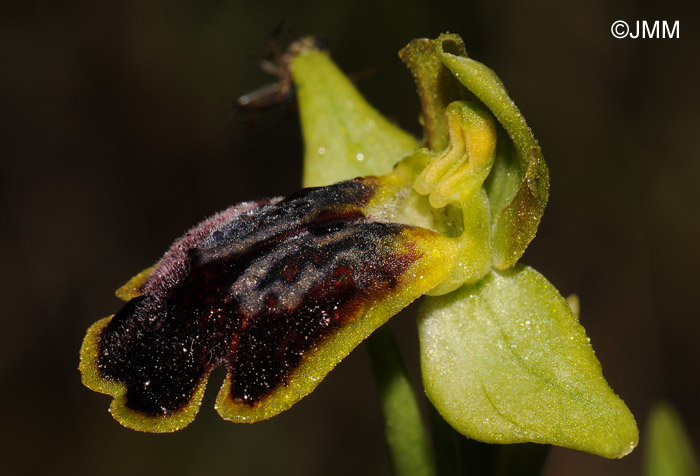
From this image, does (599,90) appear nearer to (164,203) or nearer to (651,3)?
(651,3)

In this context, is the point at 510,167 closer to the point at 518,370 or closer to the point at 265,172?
the point at 518,370

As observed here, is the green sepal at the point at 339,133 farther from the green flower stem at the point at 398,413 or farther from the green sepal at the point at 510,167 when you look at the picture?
the green flower stem at the point at 398,413

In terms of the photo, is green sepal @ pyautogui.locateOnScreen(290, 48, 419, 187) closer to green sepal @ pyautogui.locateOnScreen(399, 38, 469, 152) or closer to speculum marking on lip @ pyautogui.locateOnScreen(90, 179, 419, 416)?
green sepal @ pyautogui.locateOnScreen(399, 38, 469, 152)

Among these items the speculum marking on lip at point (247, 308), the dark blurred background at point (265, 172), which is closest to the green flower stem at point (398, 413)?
the speculum marking on lip at point (247, 308)

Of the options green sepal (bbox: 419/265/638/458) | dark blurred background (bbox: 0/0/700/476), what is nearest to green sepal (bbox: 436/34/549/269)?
green sepal (bbox: 419/265/638/458)

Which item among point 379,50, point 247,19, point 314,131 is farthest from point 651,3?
point 314,131

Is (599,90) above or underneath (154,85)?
underneath

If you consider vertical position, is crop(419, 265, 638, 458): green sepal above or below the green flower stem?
above
